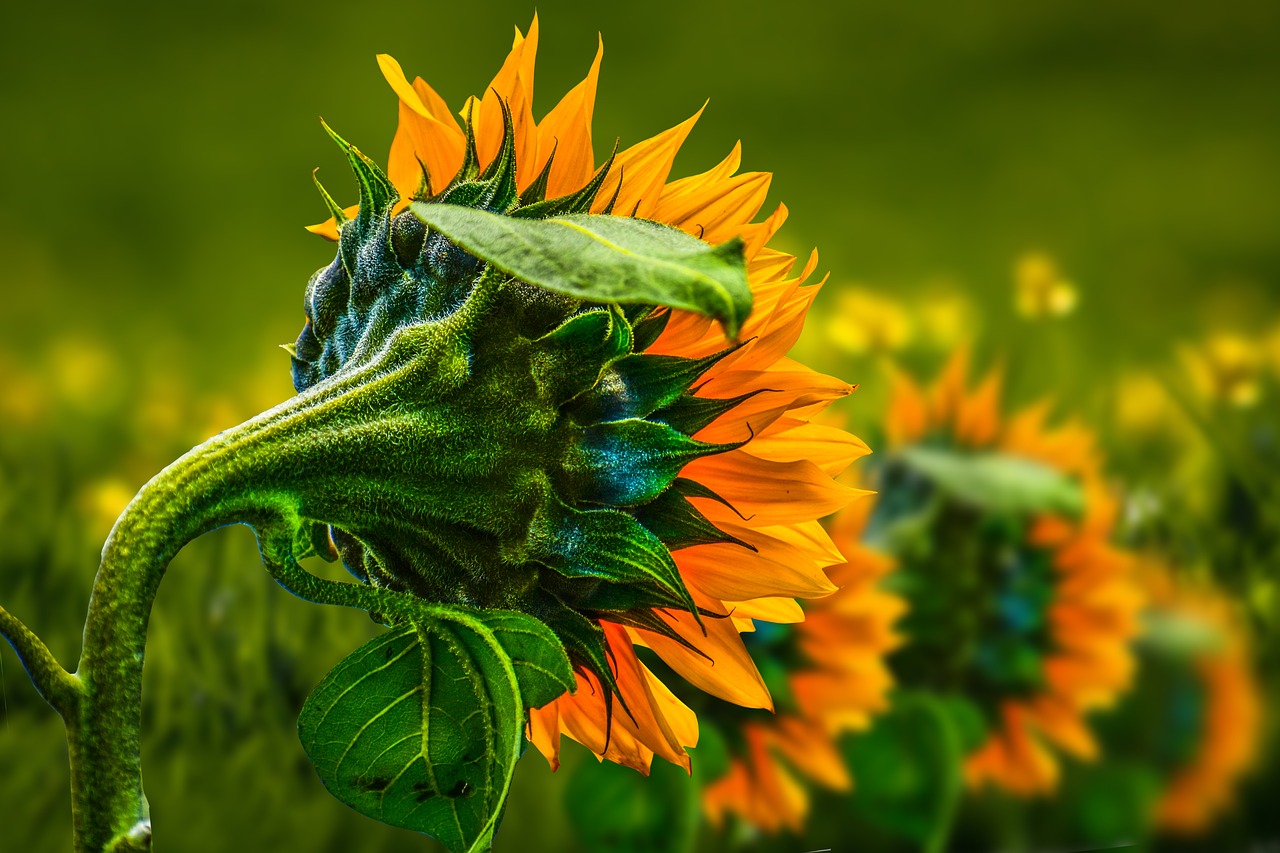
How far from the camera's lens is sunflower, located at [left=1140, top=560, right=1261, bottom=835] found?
4.09ft

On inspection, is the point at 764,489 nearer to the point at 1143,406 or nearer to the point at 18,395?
the point at 18,395

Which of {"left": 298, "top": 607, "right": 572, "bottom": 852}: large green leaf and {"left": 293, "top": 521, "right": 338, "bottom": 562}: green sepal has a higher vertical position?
{"left": 293, "top": 521, "right": 338, "bottom": 562}: green sepal

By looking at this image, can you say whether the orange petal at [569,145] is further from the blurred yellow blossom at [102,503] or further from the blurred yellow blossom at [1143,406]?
the blurred yellow blossom at [1143,406]

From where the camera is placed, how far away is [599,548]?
30cm

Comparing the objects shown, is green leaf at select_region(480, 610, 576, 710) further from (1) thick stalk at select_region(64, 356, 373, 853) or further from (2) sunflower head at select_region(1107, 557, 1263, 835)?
(2) sunflower head at select_region(1107, 557, 1263, 835)

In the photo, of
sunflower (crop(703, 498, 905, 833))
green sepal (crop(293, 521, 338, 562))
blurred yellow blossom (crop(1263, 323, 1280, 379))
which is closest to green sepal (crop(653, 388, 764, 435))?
green sepal (crop(293, 521, 338, 562))

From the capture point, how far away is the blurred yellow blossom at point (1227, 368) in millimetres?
1324

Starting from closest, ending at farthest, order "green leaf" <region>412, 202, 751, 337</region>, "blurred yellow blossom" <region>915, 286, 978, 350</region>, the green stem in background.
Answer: "green leaf" <region>412, 202, 751, 337</region> < the green stem in background < "blurred yellow blossom" <region>915, 286, 978, 350</region>

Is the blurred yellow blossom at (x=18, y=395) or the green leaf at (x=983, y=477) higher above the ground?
the blurred yellow blossom at (x=18, y=395)

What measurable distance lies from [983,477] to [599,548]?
846 mm

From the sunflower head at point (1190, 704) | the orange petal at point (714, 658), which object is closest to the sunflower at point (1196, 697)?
the sunflower head at point (1190, 704)

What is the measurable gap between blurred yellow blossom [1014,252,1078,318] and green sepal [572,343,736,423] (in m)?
1.01

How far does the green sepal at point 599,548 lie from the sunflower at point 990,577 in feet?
2.60

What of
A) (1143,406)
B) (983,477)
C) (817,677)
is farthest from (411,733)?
(1143,406)
